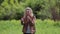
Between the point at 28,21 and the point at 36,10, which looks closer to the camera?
the point at 28,21

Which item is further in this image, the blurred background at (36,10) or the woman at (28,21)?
the blurred background at (36,10)

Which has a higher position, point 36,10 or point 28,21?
point 28,21

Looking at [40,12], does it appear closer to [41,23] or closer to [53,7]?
[53,7]

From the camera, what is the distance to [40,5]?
24234mm

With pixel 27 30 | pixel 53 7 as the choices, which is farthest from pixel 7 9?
Answer: pixel 27 30

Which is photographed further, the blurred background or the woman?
the blurred background

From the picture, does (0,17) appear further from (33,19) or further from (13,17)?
(33,19)

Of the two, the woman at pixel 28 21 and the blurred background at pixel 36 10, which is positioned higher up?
the woman at pixel 28 21

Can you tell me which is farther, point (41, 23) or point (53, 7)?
point (53, 7)

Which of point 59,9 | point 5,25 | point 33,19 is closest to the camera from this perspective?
point 33,19

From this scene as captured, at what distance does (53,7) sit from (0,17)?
5.07 meters

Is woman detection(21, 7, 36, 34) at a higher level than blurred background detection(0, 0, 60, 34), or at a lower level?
higher

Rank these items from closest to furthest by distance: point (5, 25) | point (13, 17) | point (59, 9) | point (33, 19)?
point (33, 19) < point (5, 25) < point (13, 17) < point (59, 9)

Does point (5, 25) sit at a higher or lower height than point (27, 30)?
lower
